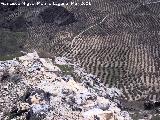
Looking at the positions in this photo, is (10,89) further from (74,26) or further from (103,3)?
(103,3)

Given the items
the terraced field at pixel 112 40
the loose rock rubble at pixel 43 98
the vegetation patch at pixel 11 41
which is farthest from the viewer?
the vegetation patch at pixel 11 41

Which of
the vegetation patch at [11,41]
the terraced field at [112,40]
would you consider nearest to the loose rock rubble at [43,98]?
the terraced field at [112,40]

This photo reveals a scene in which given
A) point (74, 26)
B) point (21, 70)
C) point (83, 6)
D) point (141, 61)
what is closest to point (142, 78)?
point (141, 61)

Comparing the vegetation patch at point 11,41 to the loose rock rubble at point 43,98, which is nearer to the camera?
the loose rock rubble at point 43,98

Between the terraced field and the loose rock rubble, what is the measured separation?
11.9 m

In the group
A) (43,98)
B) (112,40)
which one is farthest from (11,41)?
(43,98)

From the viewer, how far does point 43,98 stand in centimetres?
2358

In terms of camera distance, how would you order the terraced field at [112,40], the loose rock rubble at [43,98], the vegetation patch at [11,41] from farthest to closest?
1. the vegetation patch at [11,41]
2. the terraced field at [112,40]
3. the loose rock rubble at [43,98]

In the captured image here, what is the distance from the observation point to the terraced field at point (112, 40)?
44.8 m

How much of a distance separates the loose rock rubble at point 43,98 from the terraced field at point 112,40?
469 inches

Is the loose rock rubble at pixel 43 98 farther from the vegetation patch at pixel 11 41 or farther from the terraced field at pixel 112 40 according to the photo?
the vegetation patch at pixel 11 41

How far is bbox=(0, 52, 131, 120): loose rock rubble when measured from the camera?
2147cm

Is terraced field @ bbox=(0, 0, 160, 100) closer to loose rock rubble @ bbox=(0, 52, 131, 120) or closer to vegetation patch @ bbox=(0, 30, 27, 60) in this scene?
vegetation patch @ bbox=(0, 30, 27, 60)

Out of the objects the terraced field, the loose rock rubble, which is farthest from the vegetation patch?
the loose rock rubble
